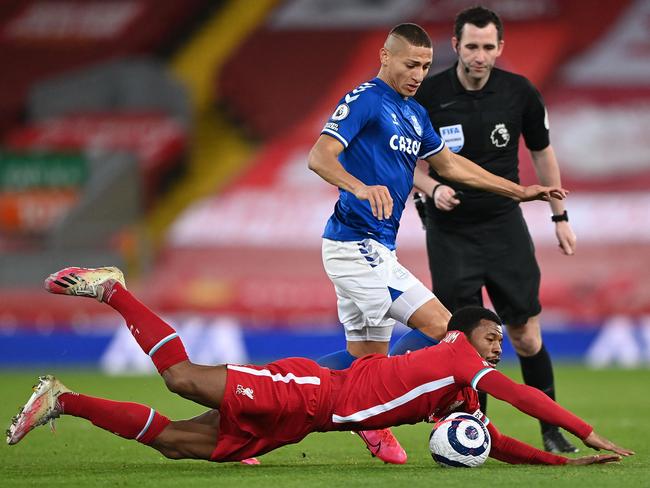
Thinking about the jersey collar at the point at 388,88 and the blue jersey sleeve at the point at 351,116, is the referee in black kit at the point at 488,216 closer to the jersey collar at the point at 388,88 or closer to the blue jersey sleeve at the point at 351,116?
the jersey collar at the point at 388,88

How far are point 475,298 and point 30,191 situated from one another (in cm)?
1239

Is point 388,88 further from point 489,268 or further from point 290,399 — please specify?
point 290,399

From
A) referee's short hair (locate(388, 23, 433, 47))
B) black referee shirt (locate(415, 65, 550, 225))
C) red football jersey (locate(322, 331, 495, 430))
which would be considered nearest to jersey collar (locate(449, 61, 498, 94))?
black referee shirt (locate(415, 65, 550, 225))

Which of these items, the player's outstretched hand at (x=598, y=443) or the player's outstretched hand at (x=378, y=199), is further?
the player's outstretched hand at (x=378, y=199)

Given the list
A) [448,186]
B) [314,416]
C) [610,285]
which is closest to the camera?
[314,416]

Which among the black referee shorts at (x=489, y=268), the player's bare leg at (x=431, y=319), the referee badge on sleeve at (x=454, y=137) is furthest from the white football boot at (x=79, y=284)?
the referee badge on sleeve at (x=454, y=137)

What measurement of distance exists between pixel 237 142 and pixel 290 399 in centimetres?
1517

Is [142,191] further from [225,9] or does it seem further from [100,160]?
[225,9]

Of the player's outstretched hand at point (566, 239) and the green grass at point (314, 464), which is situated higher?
the player's outstretched hand at point (566, 239)

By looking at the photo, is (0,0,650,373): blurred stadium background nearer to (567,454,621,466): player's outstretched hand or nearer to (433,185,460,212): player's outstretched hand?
(433,185,460,212): player's outstretched hand

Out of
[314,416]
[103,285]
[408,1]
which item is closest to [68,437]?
[103,285]

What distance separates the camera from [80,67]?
68.9 ft

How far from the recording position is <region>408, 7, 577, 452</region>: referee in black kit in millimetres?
7312

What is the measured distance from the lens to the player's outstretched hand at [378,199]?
5805 millimetres
